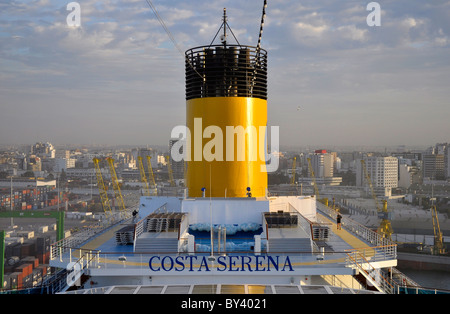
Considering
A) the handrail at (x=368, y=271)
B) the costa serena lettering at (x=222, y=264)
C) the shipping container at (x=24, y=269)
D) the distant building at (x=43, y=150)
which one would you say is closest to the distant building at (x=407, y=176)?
the distant building at (x=43, y=150)

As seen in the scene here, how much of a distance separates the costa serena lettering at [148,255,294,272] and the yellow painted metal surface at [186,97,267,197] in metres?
5.84

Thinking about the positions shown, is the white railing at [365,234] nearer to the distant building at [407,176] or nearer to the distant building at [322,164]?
the distant building at [322,164]

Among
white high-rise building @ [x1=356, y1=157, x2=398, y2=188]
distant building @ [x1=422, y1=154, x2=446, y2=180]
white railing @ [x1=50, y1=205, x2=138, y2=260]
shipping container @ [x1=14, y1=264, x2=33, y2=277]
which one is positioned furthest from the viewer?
distant building @ [x1=422, y1=154, x2=446, y2=180]

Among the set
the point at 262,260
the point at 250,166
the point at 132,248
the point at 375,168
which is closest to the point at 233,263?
the point at 262,260

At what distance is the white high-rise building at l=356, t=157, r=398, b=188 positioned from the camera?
104000mm

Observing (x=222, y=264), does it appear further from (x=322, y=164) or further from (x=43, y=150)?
(x=322, y=164)

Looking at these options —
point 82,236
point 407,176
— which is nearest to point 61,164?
point 407,176

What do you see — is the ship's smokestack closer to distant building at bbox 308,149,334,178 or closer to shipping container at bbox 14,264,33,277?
shipping container at bbox 14,264,33,277

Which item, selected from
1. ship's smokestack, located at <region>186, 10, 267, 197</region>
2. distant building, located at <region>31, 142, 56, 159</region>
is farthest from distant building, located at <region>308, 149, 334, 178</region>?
ship's smokestack, located at <region>186, 10, 267, 197</region>

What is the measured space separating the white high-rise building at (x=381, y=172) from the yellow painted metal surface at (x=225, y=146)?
300 feet

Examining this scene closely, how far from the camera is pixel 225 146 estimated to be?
680 inches

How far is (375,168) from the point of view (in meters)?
106

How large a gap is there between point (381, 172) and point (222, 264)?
99.8 m

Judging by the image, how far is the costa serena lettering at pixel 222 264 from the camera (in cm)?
1125
